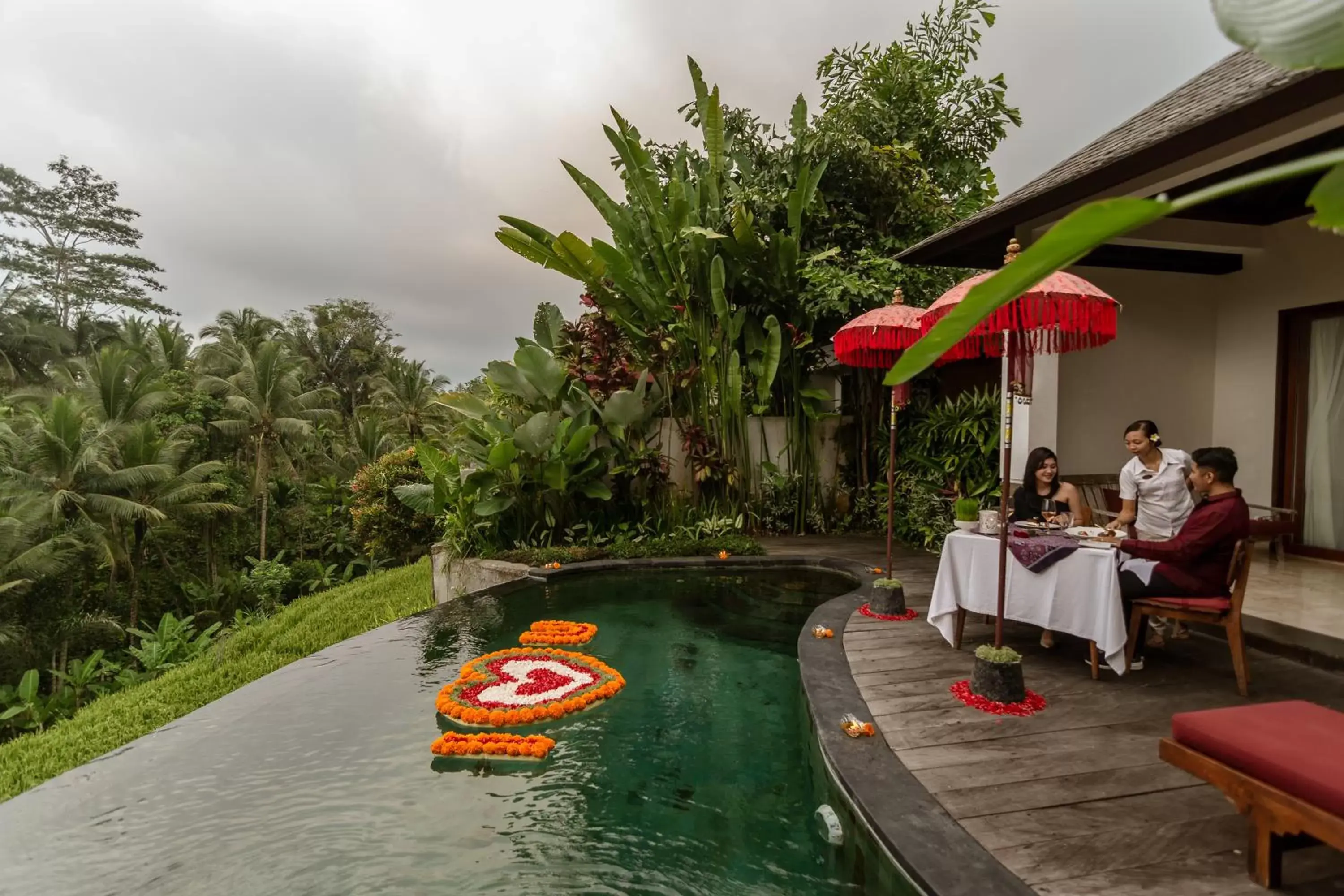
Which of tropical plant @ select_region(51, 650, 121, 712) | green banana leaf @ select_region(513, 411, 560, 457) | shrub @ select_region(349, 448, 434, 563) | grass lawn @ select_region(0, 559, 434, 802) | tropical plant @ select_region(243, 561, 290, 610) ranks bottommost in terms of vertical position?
tropical plant @ select_region(51, 650, 121, 712)

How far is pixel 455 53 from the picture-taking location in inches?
360

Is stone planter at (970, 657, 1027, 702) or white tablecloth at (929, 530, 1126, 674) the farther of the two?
white tablecloth at (929, 530, 1126, 674)

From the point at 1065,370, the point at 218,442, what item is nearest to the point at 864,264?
the point at 1065,370

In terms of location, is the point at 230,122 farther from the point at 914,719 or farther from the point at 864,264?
the point at 914,719

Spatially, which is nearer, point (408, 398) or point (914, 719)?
point (914, 719)

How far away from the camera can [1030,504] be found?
449 centimetres

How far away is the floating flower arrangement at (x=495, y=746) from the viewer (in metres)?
3.51

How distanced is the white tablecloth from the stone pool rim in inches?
14.4

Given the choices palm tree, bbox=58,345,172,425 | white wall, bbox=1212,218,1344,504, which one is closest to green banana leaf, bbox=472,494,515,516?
white wall, bbox=1212,218,1344,504

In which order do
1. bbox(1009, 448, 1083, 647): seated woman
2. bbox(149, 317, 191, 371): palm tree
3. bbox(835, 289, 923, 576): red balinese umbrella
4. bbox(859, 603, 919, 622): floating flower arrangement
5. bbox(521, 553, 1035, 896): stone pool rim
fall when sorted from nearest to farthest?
bbox(521, 553, 1035, 896): stone pool rim
bbox(1009, 448, 1083, 647): seated woman
bbox(859, 603, 919, 622): floating flower arrangement
bbox(835, 289, 923, 576): red balinese umbrella
bbox(149, 317, 191, 371): palm tree

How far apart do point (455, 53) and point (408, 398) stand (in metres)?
18.2

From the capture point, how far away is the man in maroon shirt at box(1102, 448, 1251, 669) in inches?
131

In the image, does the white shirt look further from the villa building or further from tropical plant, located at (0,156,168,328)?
tropical plant, located at (0,156,168,328)

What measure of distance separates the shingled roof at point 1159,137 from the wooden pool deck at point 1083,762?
2.81 meters
